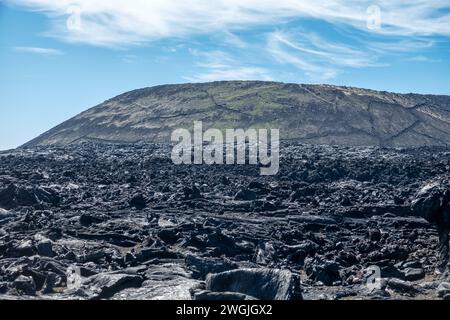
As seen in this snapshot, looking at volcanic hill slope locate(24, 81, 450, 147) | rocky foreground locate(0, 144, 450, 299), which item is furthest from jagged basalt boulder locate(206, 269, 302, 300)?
volcanic hill slope locate(24, 81, 450, 147)

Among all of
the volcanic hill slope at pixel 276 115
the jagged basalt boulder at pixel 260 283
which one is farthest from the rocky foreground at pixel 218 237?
the volcanic hill slope at pixel 276 115

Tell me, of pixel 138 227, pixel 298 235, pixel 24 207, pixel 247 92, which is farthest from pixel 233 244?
pixel 247 92

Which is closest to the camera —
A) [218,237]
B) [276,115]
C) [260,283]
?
[260,283]

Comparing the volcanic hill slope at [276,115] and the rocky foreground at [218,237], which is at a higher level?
the volcanic hill slope at [276,115]

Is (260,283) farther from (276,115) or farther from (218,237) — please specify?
(276,115)

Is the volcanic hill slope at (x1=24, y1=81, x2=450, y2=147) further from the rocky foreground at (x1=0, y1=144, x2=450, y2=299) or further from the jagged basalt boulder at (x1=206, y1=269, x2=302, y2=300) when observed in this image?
the jagged basalt boulder at (x1=206, y1=269, x2=302, y2=300)

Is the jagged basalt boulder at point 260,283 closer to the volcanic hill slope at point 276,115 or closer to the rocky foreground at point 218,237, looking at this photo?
the rocky foreground at point 218,237

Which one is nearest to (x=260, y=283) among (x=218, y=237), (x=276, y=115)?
(x=218, y=237)
